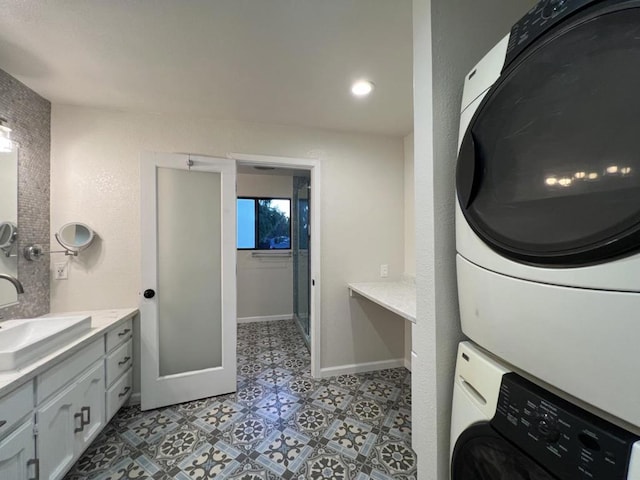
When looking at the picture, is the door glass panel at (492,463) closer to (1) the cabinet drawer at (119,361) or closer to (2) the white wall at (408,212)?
(2) the white wall at (408,212)

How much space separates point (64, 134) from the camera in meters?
1.94

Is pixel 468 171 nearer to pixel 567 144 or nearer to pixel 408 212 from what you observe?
pixel 567 144

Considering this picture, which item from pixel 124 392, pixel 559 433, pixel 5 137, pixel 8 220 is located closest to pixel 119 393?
pixel 124 392

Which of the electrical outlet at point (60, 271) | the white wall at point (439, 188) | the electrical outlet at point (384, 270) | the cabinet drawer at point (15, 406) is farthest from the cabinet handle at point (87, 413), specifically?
the electrical outlet at point (384, 270)

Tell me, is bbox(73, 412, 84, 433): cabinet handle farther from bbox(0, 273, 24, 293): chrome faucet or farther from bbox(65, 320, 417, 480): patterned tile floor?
bbox(0, 273, 24, 293): chrome faucet

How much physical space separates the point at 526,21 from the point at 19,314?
2.84 m

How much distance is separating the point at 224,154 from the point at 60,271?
1.55m

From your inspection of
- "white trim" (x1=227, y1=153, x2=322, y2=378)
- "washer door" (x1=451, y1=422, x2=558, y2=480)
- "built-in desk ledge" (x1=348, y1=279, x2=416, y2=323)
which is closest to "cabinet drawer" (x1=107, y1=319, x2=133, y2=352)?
"white trim" (x1=227, y1=153, x2=322, y2=378)

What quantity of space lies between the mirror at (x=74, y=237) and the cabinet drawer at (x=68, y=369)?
79 centimetres

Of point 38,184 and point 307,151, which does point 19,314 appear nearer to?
point 38,184

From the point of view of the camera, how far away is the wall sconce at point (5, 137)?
1.54 metres

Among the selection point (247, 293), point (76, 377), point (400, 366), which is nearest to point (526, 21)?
point (76, 377)

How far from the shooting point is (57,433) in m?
1.27

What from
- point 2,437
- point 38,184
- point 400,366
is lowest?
point 400,366
